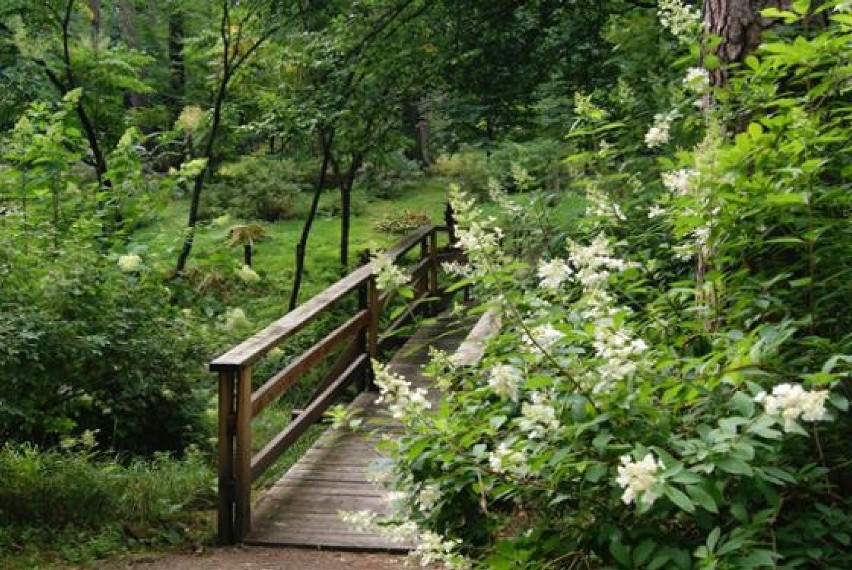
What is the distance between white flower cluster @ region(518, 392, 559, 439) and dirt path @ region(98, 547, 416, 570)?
2760 mm

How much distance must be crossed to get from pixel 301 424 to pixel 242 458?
1.14 metres

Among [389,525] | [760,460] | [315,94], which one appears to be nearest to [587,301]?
[760,460]

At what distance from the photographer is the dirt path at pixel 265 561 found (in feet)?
15.2

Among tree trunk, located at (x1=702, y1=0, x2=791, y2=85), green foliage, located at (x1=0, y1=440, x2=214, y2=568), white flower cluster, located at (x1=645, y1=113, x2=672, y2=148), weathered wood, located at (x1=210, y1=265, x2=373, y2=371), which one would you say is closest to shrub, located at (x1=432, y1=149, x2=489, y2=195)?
weathered wood, located at (x1=210, y1=265, x2=373, y2=371)

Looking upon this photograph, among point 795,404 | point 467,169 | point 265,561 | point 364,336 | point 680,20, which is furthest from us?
point 467,169

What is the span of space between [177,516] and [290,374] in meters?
1.06

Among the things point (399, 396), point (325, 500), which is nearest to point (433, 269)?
point (325, 500)

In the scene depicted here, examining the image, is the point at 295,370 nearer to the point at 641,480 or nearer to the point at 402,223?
the point at 641,480

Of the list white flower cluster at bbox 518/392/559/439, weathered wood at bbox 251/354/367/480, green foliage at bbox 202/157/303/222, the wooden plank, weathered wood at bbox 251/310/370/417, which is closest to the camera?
white flower cluster at bbox 518/392/559/439

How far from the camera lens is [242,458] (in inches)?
200

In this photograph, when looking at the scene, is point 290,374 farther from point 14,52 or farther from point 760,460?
point 14,52

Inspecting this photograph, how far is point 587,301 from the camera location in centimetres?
226

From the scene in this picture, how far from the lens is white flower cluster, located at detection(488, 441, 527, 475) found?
200 cm

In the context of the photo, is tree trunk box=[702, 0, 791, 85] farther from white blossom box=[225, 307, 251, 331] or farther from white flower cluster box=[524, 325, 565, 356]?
white blossom box=[225, 307, 251, 331]
